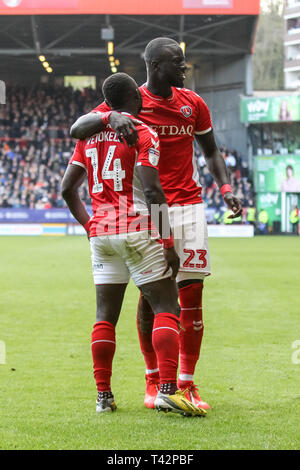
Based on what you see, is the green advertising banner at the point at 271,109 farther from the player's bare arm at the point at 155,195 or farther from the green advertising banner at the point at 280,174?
the player's bare arm at the point at 155,195

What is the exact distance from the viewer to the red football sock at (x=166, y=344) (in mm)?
4469

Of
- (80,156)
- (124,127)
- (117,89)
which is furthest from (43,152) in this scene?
(124,127)

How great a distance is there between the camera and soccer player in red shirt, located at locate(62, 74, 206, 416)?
14.5 ft

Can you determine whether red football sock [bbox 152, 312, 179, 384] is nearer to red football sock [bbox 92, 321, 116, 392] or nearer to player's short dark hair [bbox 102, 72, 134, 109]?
red football sock [bbox 92, 321, 116, 392]

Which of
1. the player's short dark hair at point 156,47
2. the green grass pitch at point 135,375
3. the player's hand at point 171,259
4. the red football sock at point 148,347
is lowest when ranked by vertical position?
the green grass pitch at point 135,375

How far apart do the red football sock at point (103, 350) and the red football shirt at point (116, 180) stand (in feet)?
1.93

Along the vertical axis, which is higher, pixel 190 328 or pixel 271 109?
pixel 271 109

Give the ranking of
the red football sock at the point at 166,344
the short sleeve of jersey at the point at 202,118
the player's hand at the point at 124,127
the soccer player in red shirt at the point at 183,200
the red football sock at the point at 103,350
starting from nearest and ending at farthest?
1. the player's hand at the point at 124,127
2. the red football sock at the point at 166,344
3. the red football sock at the point at 103,350
4. the soccer player in red shirt at the point at 183,200
5. the short sleeve of jersey at the point at 202,118

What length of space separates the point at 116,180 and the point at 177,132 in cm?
71

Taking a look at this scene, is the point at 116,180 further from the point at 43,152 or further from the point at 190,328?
the point at 43,152

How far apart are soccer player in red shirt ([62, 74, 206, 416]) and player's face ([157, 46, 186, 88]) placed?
295mm

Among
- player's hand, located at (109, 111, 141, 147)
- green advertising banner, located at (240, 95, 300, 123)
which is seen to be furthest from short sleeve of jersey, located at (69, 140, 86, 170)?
green advertising banner, located at (240, 95, 300, 123)

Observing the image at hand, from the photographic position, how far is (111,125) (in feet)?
14.5

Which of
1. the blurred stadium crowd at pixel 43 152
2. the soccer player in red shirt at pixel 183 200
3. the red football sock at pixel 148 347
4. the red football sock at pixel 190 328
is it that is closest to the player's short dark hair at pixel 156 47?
the soccer player in red shirt at pixel 183 200
